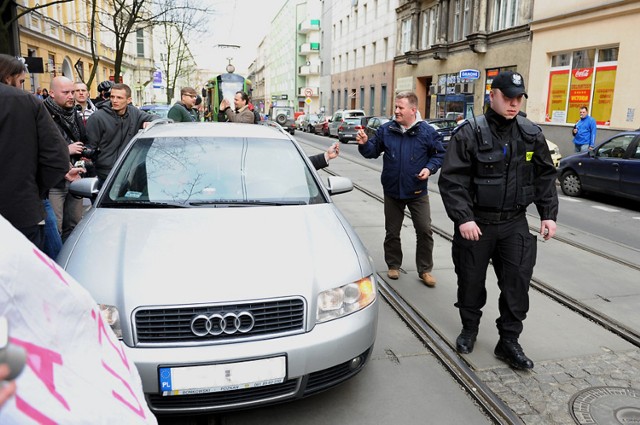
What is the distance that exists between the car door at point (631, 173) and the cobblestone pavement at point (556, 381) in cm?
723

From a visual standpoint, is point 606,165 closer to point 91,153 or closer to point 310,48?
point 91,153

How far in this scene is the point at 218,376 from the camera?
2.54m

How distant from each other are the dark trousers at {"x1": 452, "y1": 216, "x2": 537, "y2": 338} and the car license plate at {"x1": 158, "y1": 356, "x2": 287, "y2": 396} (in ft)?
5.34

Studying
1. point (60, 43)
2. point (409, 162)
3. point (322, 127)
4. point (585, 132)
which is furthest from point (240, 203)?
point (322, 127)

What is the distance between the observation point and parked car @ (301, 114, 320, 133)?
39622mm

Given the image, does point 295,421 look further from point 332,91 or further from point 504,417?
point 332,91

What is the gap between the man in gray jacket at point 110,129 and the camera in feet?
18.4


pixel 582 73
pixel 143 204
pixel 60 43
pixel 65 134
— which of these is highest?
pixel 60 43

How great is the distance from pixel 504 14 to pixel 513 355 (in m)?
25.1

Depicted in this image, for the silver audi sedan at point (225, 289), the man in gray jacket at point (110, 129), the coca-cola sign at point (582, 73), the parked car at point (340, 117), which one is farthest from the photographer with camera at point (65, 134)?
the parked car at point (340, 117)

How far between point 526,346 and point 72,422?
3604 mm

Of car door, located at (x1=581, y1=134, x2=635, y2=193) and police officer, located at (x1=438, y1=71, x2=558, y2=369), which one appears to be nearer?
police officer, located at (x1=438, y1=71, x2=558, y2=369)

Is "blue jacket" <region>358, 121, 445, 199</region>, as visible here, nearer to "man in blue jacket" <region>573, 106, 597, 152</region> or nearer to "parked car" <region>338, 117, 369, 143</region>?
"man in blue jacket" <region>573, 106, 597, 152</region>

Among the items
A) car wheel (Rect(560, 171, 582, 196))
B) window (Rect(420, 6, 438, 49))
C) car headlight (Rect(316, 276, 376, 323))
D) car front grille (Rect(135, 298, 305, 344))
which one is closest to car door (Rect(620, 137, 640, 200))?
car wheel (Rect(560, 171, 582, 196))
